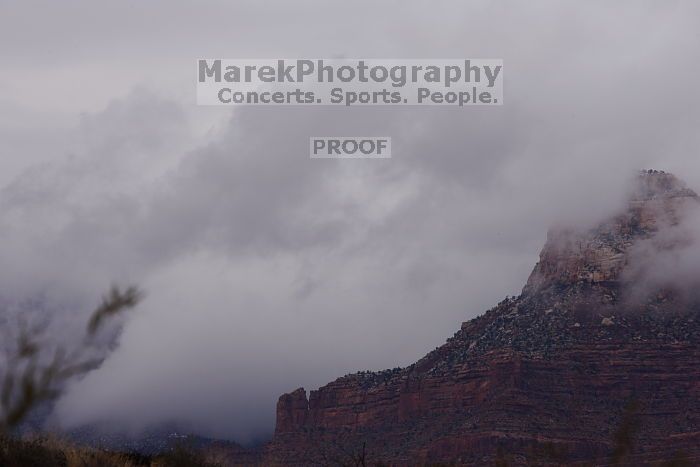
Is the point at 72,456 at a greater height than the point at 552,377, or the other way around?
the point at 552,377

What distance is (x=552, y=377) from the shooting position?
13338 cm

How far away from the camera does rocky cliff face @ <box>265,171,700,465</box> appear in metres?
121

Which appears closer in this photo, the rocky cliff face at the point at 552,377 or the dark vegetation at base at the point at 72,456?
the dark vegetation at base at the point at 72,456

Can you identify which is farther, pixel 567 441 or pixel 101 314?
pixel 567 441

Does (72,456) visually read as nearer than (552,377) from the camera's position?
Yes

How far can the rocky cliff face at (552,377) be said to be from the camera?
396ft

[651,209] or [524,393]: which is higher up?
[651,209]

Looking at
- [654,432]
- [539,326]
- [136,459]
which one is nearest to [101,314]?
[136,459]

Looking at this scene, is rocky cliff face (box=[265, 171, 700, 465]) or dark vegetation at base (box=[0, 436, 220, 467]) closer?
dark vegetation at base (box=[0, 436, 220, 467])

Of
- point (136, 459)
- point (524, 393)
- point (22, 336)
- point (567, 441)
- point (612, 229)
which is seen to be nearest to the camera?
point (22, 336)

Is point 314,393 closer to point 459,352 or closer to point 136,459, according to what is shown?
point 459,352

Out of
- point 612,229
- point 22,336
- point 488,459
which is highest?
point 612,229

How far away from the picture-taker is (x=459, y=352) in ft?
500

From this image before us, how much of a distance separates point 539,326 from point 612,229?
2434cm
